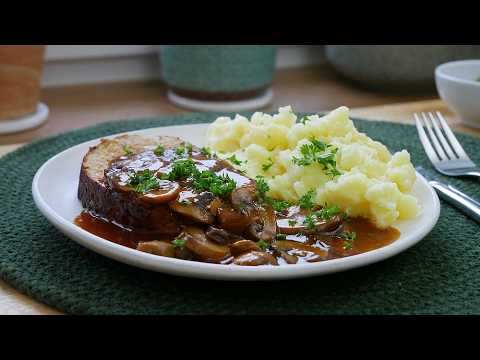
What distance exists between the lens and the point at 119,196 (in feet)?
7.67

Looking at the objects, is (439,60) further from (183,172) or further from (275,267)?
(275,267)

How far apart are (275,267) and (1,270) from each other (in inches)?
35.2

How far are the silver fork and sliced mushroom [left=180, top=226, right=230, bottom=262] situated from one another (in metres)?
1.43

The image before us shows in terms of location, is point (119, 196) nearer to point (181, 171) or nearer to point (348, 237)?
point (181, 171)

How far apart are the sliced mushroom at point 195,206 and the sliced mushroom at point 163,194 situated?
21 mm

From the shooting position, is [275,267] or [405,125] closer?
[275,267]

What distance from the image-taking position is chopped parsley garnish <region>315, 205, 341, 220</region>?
92.0 inches

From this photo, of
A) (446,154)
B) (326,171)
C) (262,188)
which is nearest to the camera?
(262,188)

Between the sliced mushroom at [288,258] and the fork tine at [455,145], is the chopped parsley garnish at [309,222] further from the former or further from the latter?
the fork tine at [455,145]

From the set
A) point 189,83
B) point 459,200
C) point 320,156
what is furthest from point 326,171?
point 189,83

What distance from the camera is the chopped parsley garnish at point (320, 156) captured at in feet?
8.24

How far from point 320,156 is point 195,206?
1.85 feet

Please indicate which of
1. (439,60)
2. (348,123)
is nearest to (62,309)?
(348,123)
